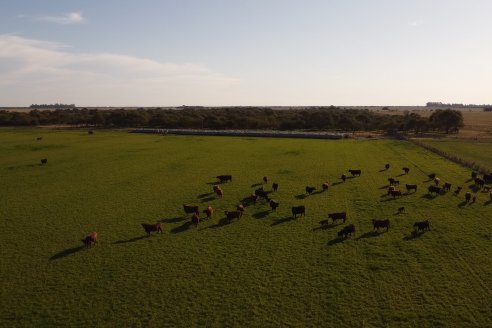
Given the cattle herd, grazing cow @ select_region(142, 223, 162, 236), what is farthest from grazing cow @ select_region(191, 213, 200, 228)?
grazing cow @ select_region(142, 223, 162, 236)

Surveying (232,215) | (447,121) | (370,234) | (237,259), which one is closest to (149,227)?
(232,215)

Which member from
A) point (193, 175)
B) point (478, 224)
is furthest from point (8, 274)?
point (478, 224)

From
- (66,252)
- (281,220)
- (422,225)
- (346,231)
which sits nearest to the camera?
(66,252)

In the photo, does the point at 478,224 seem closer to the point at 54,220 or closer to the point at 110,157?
the point at 54,220

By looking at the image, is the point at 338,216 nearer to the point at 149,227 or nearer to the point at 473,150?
the point at 149,227

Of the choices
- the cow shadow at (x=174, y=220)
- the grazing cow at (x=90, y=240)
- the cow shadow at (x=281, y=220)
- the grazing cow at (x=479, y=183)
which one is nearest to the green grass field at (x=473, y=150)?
the grazing cow at (x=479, y=183)

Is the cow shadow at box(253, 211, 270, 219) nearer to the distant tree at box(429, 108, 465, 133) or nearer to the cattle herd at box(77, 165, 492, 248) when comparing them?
the cattle herd at box(77, 165, 492, 248)

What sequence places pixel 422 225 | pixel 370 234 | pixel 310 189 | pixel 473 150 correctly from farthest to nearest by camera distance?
pixel 473 150 < pixel 310 189 < pixel 422 225 < pixel 370 234
